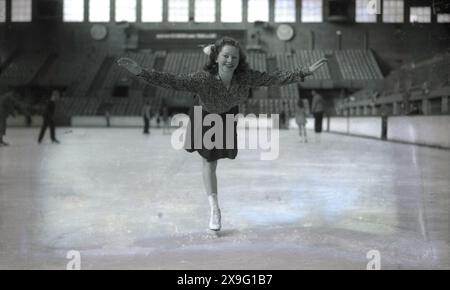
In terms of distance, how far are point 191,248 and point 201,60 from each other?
38543mm

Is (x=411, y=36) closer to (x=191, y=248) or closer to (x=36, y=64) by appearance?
(x=36, y=64)

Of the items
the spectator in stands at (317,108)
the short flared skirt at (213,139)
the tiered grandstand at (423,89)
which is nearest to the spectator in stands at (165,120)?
the spectator in stands at (317,108)

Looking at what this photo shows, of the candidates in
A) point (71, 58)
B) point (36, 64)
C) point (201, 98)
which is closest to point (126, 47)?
point (71, 58)

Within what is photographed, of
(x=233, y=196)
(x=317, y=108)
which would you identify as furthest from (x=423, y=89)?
(x=233, y=196)

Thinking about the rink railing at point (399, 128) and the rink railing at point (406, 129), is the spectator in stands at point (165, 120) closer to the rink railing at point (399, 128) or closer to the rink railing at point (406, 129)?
the rink railing at point (399, 128)

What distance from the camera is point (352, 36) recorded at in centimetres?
4103

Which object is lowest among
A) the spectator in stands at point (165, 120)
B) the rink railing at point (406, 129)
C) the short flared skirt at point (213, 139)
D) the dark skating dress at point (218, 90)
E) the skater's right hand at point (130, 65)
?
the spectator in stands at point (165, 120)

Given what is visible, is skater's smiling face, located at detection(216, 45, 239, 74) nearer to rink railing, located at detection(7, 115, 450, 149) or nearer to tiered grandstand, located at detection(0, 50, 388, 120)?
rink railing, located at detection(7, 115, 450, 149)

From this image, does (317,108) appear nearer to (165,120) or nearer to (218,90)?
(165,120)

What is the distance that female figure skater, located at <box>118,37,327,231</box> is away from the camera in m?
3.43

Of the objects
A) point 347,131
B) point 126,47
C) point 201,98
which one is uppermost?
point 126,47

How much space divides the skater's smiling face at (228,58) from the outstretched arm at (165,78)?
0.16 metres

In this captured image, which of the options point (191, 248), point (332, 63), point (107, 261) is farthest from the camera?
point (332, 63)

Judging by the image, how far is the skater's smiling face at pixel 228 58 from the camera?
342 centimetres
